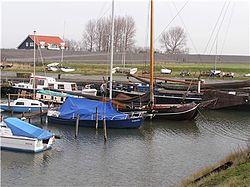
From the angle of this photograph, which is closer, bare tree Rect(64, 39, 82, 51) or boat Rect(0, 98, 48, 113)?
boat Rect(0, 98, 48, 113)

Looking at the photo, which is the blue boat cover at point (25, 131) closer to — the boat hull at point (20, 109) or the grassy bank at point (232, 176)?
the grassy bank at point (232, 176)

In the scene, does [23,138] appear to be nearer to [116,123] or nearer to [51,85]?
[116,123]

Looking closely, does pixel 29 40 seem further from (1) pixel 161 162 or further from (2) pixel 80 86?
(1) pixel 161 162

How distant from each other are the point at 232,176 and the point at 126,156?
31.9 ft

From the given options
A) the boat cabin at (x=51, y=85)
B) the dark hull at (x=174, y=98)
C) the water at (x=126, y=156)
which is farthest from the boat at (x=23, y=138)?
the boat cabin at (x=51, y=85)

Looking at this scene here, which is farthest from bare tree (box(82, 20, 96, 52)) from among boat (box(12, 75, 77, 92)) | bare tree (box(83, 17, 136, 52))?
boat (box(12, 75, 77, 92))

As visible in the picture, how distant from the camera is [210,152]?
89.6 ft

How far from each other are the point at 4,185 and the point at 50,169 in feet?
10.1

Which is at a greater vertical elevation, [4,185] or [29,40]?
[29,40]

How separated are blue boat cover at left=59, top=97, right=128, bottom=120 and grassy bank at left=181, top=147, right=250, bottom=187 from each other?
13708mm

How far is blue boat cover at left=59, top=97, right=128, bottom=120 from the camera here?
108 feet

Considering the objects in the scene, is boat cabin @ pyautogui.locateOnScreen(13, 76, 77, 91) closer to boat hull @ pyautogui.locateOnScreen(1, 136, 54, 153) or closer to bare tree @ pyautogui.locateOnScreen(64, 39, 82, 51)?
boat hull @ pyautogui.locateOnScreen(1, 136, 54, 153)

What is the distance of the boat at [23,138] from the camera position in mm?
25125

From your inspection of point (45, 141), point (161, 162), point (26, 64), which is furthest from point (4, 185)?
point (26, 64)
